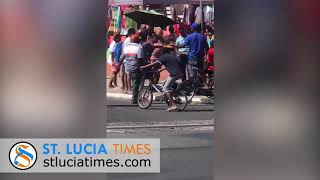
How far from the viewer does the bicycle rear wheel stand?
733 centimetres

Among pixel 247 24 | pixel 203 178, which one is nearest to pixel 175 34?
pixel 203 178

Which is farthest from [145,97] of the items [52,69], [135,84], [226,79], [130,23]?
[52,69]

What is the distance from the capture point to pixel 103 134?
268 centimetres

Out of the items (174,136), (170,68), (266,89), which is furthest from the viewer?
(170,68)

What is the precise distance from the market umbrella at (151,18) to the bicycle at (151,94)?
0.72 m

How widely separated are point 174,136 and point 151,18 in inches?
98.1

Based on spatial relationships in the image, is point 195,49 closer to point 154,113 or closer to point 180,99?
point 180,99

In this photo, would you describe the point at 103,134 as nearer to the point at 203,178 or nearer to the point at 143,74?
the point at 203,178

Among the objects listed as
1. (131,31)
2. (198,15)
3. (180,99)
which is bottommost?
(180,99)

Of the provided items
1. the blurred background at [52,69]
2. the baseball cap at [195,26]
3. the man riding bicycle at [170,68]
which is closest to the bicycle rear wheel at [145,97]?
the man riding bicycle at [170,68]

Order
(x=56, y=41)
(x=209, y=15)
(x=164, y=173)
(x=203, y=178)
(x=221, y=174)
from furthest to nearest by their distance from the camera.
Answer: (x=209, y=15)
(x=203, y=178)
(x=164, y=173)
(x=221, y=174)
(x=56, y=41)

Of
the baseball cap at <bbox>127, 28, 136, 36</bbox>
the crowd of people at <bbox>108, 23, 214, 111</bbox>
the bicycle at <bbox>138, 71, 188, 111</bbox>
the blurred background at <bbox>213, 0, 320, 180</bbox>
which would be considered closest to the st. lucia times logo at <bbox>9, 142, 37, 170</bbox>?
the blurred background at <bbox>213, 0, 320, 180</bbox>

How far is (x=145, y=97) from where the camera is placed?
7.38 m

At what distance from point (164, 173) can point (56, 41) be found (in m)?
1.24
